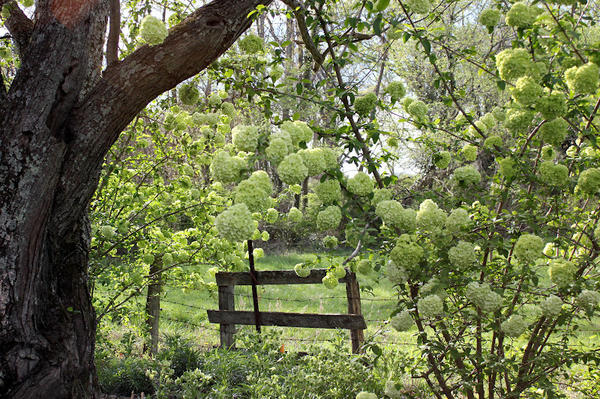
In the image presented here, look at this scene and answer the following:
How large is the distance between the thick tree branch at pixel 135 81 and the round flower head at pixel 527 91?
1.38 metres

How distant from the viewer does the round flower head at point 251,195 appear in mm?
1312

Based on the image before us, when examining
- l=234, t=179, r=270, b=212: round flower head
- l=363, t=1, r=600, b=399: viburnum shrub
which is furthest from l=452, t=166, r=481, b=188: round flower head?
l=234, t=179, r=270, b=212: round flower head

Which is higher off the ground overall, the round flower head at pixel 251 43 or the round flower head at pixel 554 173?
the round flower head at pixel 251 43

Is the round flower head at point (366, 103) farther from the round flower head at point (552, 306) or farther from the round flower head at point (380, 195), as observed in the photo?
the round flower head at point (552, 306)

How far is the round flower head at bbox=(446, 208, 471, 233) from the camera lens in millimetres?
1848

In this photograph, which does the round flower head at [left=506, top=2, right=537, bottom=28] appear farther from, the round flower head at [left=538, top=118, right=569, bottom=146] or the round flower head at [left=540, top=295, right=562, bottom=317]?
the round flower head at [left=540, top=295, right=562, bottom=317]

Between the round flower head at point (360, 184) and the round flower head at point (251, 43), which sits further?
the round flower head at point (251, 43)

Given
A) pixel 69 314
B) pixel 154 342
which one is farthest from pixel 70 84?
pixel 154 342

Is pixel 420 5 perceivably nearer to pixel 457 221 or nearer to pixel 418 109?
pixel 418 109

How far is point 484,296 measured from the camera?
178 centimetres

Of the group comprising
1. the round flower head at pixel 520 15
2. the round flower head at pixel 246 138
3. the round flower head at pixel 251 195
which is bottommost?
the round flower head at pixel 251 195

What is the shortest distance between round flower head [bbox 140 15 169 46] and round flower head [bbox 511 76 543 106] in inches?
53.2

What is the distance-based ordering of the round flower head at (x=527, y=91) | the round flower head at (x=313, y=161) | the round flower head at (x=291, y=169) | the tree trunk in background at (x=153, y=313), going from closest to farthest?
the round flower head at (x=291, y=169)
the round flower head at (x=313, y=161)
the round flower head at (x=527, y=91)
the tree trunk in background at (x=153, y=313)

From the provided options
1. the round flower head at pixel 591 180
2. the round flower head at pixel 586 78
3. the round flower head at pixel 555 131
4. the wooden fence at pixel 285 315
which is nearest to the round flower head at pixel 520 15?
the round flower head at pixel 586 78
